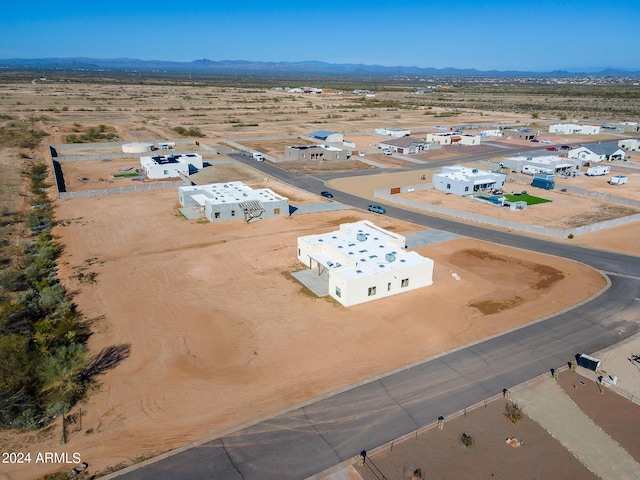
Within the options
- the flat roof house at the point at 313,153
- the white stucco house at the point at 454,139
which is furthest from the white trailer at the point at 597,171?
the flat roof house at the point at 313,153

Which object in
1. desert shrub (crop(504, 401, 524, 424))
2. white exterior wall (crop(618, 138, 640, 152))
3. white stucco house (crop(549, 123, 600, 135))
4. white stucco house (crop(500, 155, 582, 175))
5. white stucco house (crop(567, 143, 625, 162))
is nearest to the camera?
desert shrub (crop(504, 401, 524, 424))

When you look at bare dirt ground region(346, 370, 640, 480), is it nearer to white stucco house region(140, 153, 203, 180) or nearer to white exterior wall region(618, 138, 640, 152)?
white stucco house region(140, 153, 203, 180)

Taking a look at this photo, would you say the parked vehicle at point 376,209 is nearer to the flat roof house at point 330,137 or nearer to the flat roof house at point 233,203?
the flat roof house at point 233,203

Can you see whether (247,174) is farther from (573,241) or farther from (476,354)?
(476,354)

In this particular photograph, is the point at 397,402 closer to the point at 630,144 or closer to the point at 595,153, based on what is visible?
the point at 595,153

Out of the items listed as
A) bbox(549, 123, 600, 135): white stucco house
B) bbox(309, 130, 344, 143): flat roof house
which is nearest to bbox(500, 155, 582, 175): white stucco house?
bbox(309, 130, 344, 143): flat roof house

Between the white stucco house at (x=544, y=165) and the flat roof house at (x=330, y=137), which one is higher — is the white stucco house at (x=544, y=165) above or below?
below

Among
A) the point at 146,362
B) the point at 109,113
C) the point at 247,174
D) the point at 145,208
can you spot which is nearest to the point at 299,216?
the point at 145,208
